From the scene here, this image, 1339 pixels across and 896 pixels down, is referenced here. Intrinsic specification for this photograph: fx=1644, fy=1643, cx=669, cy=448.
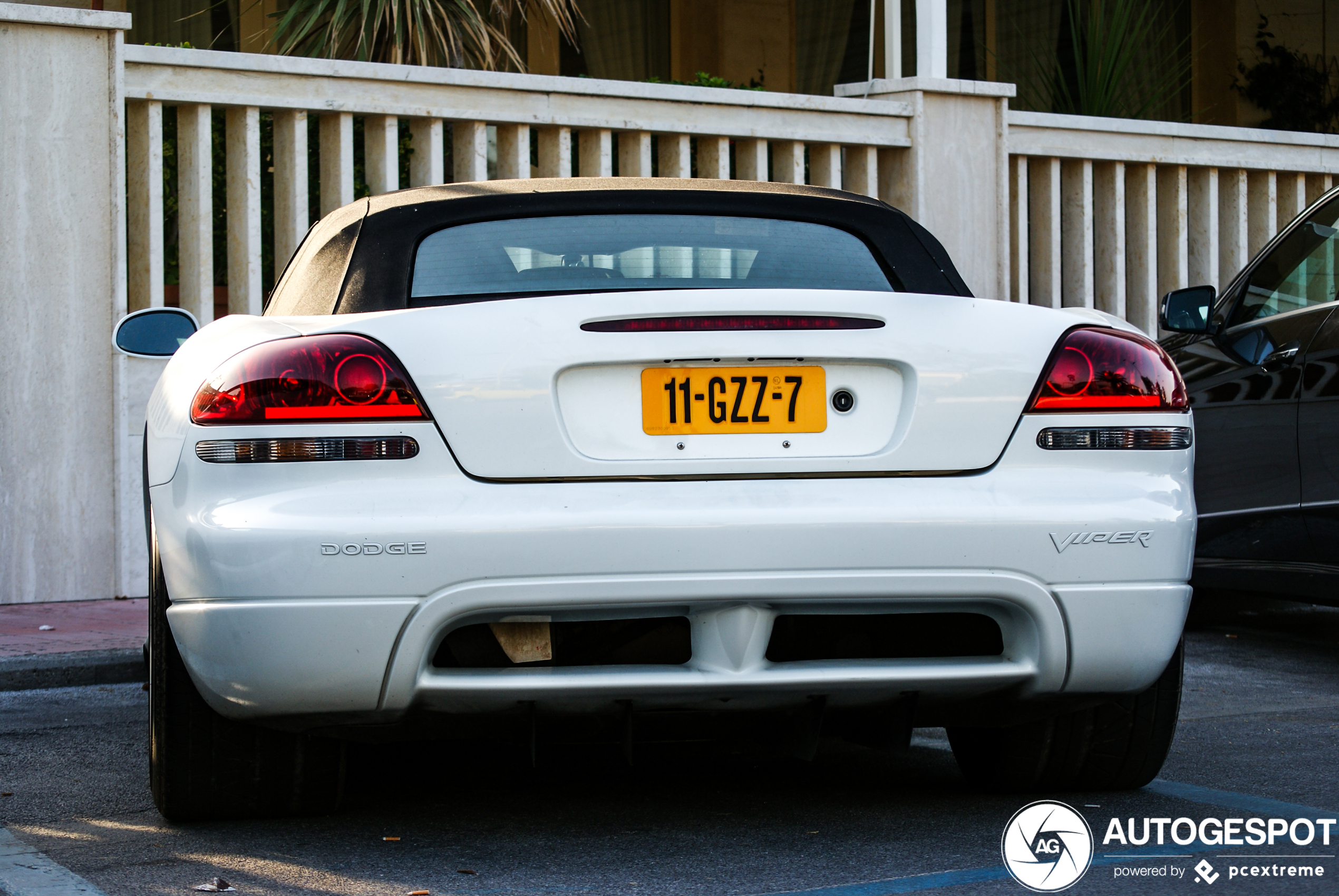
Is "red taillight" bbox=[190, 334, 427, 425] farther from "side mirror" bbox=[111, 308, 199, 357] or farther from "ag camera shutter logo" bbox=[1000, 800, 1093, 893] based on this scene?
"side mirror" bbox=[111, 308, 199, 357]

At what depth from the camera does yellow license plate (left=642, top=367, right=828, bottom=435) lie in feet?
9.97

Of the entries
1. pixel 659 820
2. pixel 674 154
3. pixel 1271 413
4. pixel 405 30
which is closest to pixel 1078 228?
pixel 674 154

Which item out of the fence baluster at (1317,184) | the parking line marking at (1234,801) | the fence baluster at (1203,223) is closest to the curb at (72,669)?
the parking line marking at (1234,801)

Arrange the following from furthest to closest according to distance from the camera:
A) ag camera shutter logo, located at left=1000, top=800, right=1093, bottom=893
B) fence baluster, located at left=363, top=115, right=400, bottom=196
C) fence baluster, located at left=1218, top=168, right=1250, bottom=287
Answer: fence baluster, located at left=1218, top=168, right=1250, bottom=287 < fence baluster, located at left=363, top=115, right=400, bottom=196 < ag camera shutter logo, located at left=1000, top=800, right=1093, bottom=893

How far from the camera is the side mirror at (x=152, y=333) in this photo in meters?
4.52

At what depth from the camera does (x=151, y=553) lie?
3.34m

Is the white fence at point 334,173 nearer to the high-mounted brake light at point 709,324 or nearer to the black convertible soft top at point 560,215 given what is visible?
the black convertible soft top at point 560,215

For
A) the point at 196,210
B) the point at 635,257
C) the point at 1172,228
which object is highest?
the point at 1172,228

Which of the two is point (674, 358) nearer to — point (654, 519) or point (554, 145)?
point (654, 519)

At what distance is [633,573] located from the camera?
2934 millimetres

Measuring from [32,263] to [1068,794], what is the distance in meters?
5.26

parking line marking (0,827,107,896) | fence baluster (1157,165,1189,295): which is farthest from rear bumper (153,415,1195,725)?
fence baluster (1157,165,1189,295)

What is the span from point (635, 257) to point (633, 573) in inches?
35.2

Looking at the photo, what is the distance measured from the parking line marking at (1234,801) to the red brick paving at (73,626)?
10.7ft
